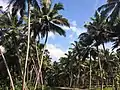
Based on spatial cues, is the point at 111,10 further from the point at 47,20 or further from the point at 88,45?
the point at 88,45

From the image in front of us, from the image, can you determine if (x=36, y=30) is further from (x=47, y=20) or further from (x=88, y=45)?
(x=88, y=45)

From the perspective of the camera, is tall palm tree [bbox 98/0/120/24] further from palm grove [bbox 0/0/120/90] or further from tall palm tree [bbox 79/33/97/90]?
tall palm tree [bbox 79/33/97/90]

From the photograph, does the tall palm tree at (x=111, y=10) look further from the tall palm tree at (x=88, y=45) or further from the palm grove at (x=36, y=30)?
the tall palm tree at (x=88, y=45)

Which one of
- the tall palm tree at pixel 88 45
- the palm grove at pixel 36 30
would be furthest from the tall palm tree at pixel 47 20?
the tall palm tree at pixel 88 45

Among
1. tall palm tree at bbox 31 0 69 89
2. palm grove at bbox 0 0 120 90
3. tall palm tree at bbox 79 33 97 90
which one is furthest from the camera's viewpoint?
tall palm tree at bbox 79 33 97 90

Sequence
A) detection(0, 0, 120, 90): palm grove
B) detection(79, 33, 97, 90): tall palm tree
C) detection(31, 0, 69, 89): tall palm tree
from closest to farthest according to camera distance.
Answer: detection(0, 0, 120, 90): palm grove < detection(31, 0, 69, 89): tall palm tree < detection(79, 33, 97, 90): tall palm tree

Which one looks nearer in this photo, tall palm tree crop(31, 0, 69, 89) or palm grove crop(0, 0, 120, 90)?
palm grove crop(0, 0, 120, 90)

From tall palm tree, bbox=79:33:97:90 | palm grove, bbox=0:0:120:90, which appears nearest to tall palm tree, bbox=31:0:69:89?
palm grove, bbox=0:0:120:90

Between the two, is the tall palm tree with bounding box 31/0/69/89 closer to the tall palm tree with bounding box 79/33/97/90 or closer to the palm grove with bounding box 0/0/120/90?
the palm grove with bounding box 0/0/120/90

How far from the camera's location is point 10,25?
44812mm

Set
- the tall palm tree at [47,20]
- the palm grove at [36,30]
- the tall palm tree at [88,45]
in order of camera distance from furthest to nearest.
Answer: the tall palm tree at [88,45] < the tall palm tree at [47,20] < the palm grove at [36,30]

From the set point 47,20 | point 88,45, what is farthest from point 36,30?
point 88,45

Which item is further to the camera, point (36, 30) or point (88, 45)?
point (88, 45)

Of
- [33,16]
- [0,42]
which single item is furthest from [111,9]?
[0,42]
